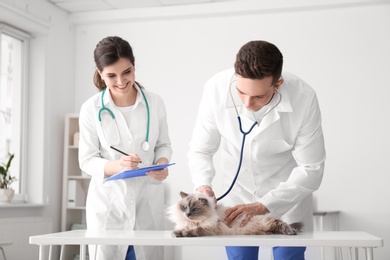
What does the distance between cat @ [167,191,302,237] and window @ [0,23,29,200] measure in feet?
11.9

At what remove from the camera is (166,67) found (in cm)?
571

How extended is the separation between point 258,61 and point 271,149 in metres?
0.48

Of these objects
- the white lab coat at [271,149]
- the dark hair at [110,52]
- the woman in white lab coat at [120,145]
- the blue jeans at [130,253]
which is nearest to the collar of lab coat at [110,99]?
the woman in white lab coat at [120,145]

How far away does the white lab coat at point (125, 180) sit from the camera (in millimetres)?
2307

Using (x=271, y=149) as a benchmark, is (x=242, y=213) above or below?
below

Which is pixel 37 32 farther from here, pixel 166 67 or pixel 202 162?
pixel 202 162

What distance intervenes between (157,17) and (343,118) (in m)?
2.14

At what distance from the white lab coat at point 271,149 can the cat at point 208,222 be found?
0.13 m

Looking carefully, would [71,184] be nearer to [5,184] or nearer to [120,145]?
[5,184]

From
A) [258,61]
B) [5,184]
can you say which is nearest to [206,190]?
[258,61]

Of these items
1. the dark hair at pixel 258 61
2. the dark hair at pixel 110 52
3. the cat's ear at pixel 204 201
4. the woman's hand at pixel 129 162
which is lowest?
the cat's ear at pixel 204 201

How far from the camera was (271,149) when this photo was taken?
2203mm

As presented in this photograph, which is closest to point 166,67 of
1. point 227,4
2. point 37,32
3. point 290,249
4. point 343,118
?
point 227,4

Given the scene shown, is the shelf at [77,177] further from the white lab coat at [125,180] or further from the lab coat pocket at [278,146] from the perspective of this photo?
the lab coat pocket at [278,146]
